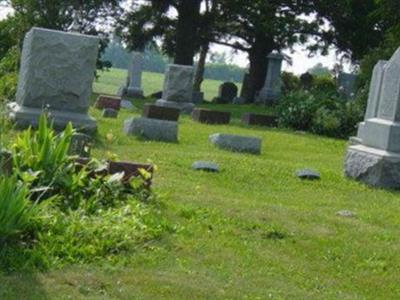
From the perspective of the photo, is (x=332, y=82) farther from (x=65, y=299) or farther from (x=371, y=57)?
(x=65, y=299)

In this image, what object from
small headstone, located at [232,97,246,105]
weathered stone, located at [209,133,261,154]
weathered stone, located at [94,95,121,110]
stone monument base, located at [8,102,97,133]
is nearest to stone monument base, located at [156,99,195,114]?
weathered stone, located at [94,95,121,110]

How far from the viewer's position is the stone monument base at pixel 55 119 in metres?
12.4

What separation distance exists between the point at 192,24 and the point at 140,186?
25.7 meters

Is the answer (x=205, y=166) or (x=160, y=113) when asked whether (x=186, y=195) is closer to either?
(x=205, y=166)

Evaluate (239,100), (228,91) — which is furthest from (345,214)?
(228,91)

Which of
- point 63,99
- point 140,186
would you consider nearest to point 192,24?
point 63,99

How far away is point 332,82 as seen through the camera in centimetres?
3338

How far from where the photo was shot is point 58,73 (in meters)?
12.7

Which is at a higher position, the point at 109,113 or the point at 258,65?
the point at 258,65

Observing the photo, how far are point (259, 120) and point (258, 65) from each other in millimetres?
16896

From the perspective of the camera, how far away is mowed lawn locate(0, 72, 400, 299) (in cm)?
567

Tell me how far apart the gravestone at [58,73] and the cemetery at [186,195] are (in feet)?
0.07

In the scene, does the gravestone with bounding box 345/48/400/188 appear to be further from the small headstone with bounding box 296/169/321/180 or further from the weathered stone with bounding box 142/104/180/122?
the weathered stone with bounding box 142/104/180/122

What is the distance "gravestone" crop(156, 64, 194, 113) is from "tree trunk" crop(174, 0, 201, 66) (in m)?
8.87
